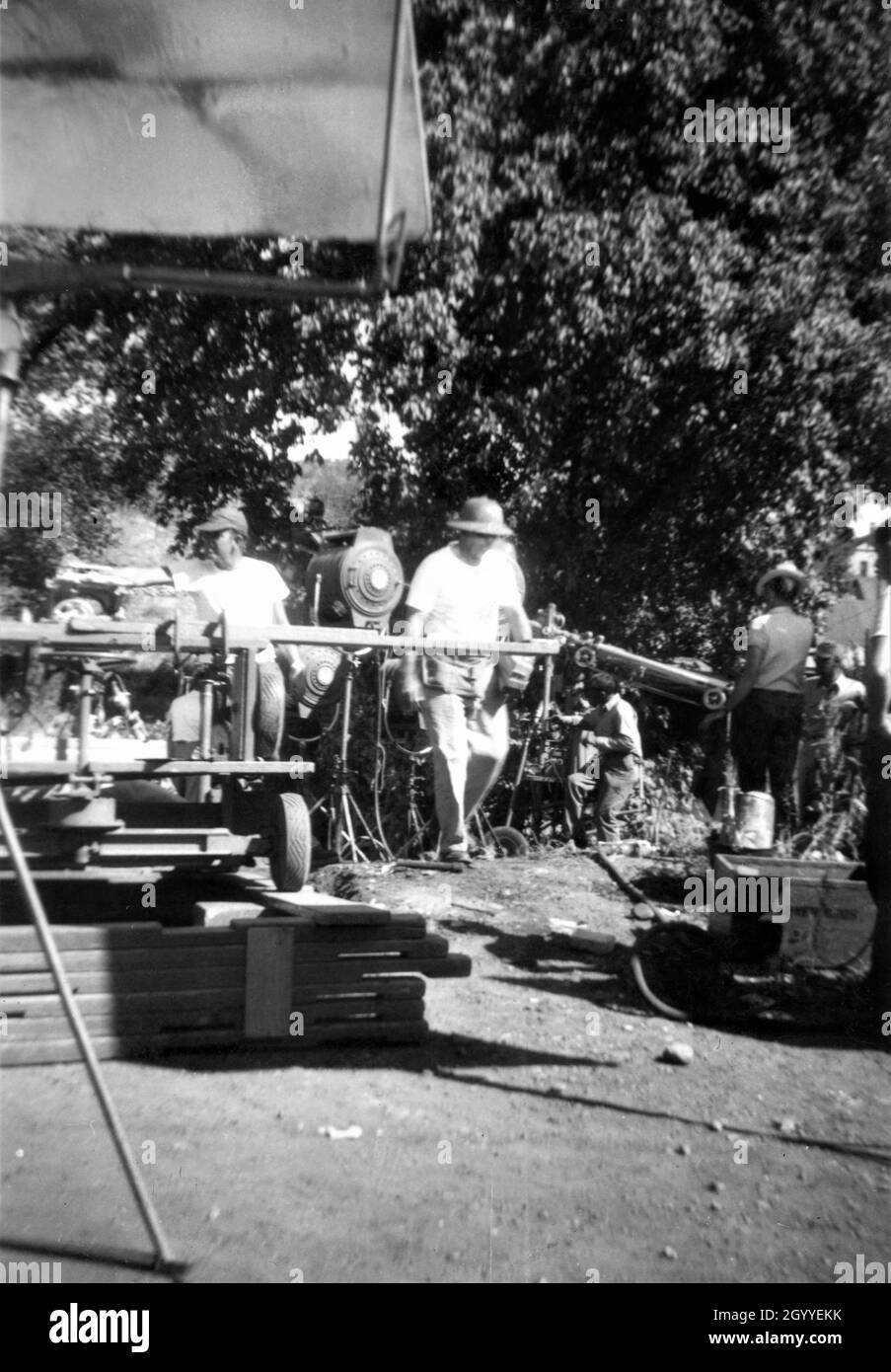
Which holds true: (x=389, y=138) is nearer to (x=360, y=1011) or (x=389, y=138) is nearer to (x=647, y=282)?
(x=360, y=1011)

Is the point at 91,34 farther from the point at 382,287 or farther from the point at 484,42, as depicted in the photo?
the point at 484,42

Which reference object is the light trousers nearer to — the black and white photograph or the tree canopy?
the black and white photograph

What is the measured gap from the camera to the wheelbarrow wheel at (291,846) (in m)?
5.99

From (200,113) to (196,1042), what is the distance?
3101 mm

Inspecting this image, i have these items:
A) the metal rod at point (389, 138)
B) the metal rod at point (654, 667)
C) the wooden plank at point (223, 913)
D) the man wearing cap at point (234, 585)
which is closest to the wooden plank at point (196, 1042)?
the wooden plank at point (223, 913)

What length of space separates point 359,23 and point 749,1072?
3.65 metres

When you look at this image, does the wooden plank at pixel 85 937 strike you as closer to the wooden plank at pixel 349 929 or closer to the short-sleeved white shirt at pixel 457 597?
the wooden plank at pixel 349 929

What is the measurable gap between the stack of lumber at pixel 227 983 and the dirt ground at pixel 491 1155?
10 cm

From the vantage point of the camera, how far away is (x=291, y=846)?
599cm

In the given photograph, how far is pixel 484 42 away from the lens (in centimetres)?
1029

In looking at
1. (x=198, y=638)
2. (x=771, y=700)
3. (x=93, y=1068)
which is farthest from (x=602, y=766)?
(x=93, y=1068)
